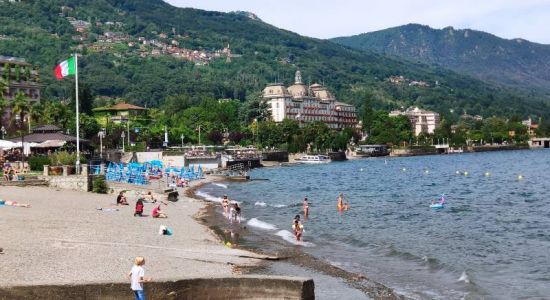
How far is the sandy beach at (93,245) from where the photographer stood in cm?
2011

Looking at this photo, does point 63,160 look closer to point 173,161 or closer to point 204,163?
point 173,161

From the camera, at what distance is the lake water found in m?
25.0

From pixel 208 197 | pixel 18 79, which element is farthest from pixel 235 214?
pixel 18 79

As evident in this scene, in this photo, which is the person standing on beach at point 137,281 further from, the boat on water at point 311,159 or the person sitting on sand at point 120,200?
the boat on water at point 311,159

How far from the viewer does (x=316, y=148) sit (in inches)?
7352

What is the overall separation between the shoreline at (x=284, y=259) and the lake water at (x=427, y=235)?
2.23 feet

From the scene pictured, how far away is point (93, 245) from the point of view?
25438 millimetres

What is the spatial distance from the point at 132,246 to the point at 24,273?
7605mm

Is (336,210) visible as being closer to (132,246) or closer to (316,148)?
(132,246)

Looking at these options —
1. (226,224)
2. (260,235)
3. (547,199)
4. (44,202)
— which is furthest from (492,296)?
(547,199)

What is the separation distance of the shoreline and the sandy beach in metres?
0.78

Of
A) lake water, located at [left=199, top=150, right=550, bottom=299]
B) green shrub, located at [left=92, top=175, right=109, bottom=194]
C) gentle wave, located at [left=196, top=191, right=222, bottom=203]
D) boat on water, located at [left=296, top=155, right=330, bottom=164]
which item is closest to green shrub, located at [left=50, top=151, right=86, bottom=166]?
green shrub, located at [left=92, top=175, right=109, bottom=194]

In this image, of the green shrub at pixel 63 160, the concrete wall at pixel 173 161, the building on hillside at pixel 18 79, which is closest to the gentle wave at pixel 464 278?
the green shrub at pixel 63 160

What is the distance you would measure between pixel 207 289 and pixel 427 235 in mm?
22591
